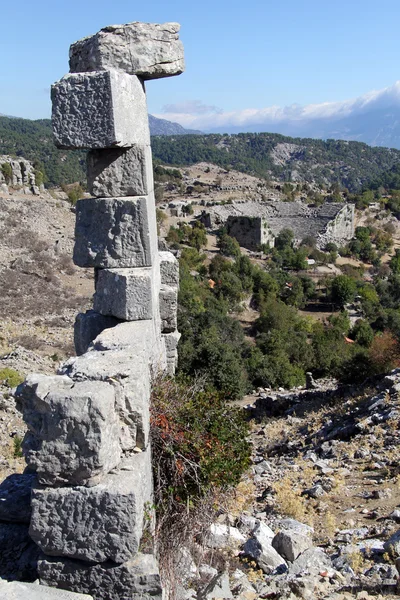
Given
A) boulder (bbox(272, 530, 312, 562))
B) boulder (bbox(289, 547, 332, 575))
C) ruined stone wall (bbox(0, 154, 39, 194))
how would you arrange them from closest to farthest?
boulder (bbox(289, 547, 332, 575)), boulder (bbox(272, 530, 312, 562)), ruined stone wall (bbox(0, 154, 39, 194))

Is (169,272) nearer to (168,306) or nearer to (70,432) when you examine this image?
(168,306)

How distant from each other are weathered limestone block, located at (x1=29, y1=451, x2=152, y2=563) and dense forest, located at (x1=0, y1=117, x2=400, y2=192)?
74.1 meters

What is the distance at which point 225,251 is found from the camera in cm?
4109

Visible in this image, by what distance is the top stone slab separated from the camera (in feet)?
17.0

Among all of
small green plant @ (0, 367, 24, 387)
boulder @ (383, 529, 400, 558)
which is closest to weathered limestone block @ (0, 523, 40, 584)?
boulder @ (383, 529, 400, 558)

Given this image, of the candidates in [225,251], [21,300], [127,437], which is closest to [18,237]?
[21,300]

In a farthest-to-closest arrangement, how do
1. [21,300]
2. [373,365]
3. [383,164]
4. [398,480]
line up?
[383,164] < [21,300] < [373,365] < [398,480]

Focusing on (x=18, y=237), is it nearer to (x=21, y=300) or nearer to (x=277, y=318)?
(x=21, y=300)

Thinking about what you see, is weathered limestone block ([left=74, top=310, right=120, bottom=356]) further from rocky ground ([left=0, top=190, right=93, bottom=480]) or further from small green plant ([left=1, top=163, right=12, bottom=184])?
small green plant ([left=1, top=163, right=12, bottom=184])

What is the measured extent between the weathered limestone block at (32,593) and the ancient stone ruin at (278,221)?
4375cm

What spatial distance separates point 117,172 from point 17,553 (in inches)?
126

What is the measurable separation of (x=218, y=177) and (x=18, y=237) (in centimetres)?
5152

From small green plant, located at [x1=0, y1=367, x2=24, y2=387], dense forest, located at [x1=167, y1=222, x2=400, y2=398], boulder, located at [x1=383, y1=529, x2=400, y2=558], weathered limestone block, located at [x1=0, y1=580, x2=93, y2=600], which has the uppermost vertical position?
weathered limestone block, located at [x1=0, y1=580, x2=93, y2=600]

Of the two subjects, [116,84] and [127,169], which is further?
[127,169]
